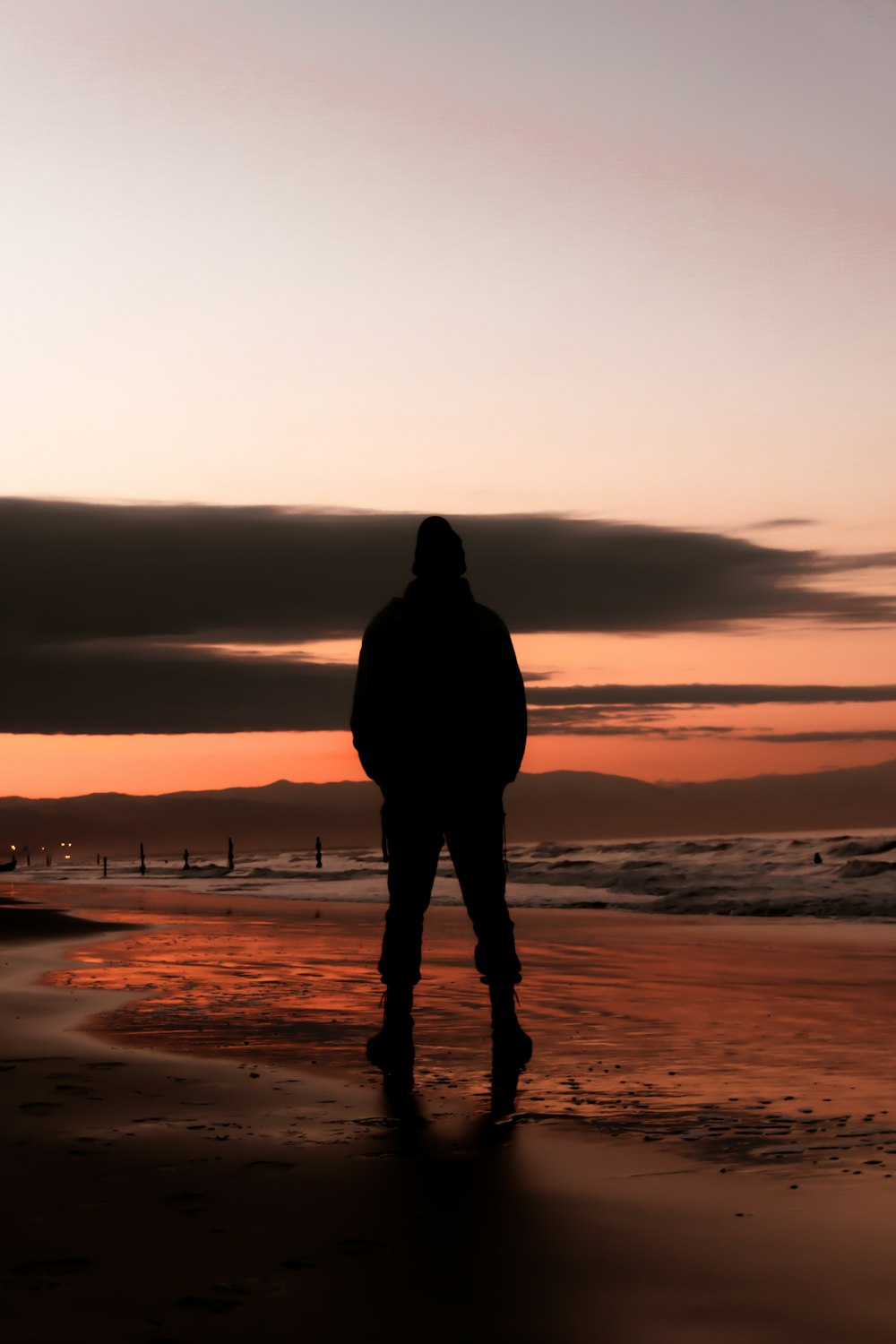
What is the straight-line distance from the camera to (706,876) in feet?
110

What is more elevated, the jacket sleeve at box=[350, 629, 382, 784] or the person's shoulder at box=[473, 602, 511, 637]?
the person's shoulder at box=[473, 602, 511, 637]

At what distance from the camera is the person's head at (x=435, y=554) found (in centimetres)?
642

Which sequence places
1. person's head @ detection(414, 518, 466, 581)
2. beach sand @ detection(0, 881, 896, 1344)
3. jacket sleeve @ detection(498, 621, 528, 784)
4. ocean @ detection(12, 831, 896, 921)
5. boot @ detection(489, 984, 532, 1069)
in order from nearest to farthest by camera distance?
beach sand @ detection(0, 881, 896, 1344) → boot @ detection(489, 984, 532, 1069) → jacket sleeve @ detection(498, 621, 528, 784) → person's head @ detection(414, 518, 466, 581) → ocean @ detection(12, 831, 896, 921)

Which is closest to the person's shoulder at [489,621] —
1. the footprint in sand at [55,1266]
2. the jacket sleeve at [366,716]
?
the jacket sleeve at [366,716]

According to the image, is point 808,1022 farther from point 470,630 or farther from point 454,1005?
point 470,630

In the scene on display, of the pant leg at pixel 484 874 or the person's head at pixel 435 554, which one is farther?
the person's head at pixel 435 554

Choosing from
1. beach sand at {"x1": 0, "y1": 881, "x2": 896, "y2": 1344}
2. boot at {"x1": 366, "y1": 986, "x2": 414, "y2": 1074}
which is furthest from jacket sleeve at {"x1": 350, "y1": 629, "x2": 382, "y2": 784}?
beach sand at {"x1": 0, "y1": 881, "x2": 896, "y2": 1344}

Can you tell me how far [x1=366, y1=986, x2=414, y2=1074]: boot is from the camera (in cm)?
620

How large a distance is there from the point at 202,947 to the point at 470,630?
8968mm

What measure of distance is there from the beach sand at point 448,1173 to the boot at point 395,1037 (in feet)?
0.30

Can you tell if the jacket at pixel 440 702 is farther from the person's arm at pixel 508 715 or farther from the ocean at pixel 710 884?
the ocean at pixel 710 884

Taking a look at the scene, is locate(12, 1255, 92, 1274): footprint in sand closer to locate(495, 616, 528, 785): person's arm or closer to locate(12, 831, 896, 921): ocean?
locate(495, 616, 528, 785): person's arm

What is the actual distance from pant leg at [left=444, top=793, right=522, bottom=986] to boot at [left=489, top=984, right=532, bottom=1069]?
0.06 m

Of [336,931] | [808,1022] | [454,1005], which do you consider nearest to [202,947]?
[336,931]
